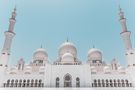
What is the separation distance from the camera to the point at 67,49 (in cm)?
2756

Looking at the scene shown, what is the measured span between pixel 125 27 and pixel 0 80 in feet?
55.4

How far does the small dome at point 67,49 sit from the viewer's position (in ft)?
90.3

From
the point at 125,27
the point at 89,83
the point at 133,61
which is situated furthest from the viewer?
the point at 125,27

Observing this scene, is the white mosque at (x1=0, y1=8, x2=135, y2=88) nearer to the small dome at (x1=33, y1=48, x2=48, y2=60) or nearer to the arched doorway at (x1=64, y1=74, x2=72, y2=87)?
the arched doorway at (x1=64, y1=74, x2=72, y2=87)

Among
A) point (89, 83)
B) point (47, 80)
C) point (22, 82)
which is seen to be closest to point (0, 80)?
point (22, 82)

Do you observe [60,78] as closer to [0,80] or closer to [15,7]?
[0,80]

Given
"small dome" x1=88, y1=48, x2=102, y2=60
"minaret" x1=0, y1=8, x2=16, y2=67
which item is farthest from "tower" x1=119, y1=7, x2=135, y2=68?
"minaret" x1=0, y1=8, x2=16, y2=67

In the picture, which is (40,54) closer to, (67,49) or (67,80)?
(67,49)

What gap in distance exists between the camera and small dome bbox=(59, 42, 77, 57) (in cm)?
2754

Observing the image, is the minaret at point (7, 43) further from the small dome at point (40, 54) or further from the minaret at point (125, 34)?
the minaret at point (125, 34)

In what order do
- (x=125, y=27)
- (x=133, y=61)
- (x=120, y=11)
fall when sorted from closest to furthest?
1. (x=133, y=61)
2. (x=125, y=27)
3. (x=120, y=11)

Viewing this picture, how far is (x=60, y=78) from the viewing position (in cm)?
2134

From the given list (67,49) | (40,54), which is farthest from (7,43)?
(67,49)

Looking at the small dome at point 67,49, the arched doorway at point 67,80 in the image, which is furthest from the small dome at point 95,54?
the arched doorway at point 67,80
